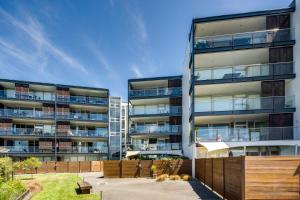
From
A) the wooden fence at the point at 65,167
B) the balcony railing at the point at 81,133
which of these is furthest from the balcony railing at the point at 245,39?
the balcony railing at the point at 81,133

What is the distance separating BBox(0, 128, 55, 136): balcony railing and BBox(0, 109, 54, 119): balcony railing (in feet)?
6.87

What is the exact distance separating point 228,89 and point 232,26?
628 cm

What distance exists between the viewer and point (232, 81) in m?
27.2

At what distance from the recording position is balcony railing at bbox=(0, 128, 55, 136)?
4391 cm

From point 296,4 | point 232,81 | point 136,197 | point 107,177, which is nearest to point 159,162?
point 107,177

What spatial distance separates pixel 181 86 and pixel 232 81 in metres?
17.7

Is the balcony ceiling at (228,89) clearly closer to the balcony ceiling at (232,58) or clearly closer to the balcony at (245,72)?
the balcony at (245,72)

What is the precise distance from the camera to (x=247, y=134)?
26.2 meters

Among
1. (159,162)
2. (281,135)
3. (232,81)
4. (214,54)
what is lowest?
(159,162)

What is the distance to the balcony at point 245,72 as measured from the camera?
26547 mm

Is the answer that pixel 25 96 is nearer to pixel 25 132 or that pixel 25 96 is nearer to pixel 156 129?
pixel 25 132

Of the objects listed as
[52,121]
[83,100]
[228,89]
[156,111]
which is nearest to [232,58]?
[228,89]

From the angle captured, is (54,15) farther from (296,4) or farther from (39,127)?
(39,127)

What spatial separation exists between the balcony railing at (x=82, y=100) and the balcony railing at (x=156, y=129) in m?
10.2
